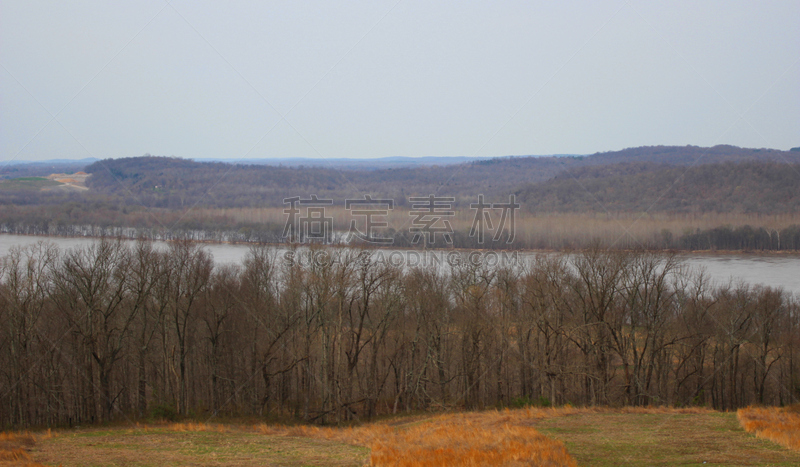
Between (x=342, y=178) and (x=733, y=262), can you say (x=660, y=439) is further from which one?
(x=342, y=178)

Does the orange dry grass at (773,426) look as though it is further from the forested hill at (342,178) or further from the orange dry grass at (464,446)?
the forested hill at (342,178)

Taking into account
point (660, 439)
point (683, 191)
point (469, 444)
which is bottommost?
point (660, 439)

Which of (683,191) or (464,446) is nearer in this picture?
(464,446)

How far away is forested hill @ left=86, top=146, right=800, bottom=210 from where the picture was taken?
121 metres

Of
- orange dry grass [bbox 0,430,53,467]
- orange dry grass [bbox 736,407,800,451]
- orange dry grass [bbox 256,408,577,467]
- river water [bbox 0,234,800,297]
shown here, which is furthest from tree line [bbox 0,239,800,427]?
river water [bbox 0,234,800,297]

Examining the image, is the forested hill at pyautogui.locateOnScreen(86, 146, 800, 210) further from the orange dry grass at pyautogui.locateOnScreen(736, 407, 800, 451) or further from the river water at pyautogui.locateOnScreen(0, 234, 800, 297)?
the orange dry grass at pyautogui.locateOnScreen(736, 407, 800, 451)

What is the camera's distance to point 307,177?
145875 millimetres

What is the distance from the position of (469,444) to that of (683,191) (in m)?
123

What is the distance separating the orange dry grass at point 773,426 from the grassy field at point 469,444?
0.06 meters

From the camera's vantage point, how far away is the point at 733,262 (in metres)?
75.1

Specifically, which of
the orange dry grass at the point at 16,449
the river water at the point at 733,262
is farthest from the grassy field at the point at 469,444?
the river water at the point at 733,262

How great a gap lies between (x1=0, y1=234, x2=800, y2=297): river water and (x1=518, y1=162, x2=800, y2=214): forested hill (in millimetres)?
26977

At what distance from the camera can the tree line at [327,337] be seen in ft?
75.6

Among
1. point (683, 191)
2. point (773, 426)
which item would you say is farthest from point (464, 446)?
point (683, 191)
